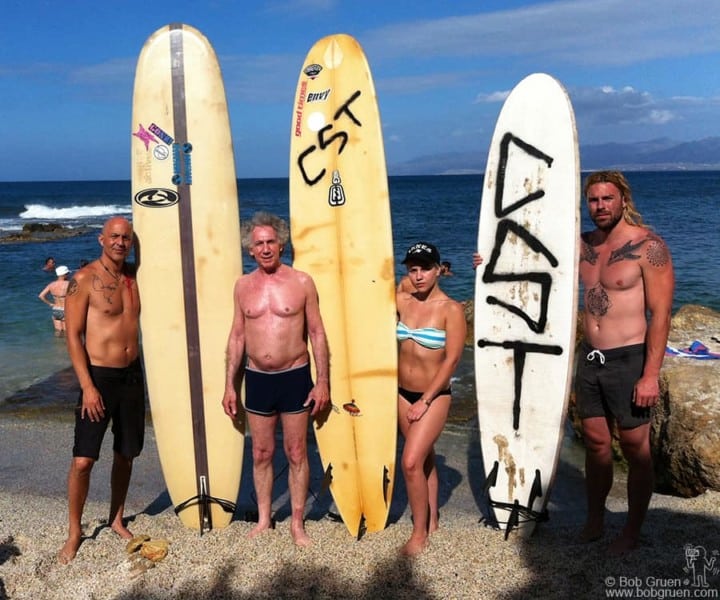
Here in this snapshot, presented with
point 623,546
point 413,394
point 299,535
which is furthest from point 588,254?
point 299,535

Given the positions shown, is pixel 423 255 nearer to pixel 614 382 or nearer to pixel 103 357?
pixel 614 382

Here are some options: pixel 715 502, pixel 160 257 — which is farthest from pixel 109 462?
pixel 715 502

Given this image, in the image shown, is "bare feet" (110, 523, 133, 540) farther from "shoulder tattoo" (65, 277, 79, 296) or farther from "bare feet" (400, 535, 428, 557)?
"bare feet" (400, 535, 428, 557)

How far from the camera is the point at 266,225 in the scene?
3.41 meters

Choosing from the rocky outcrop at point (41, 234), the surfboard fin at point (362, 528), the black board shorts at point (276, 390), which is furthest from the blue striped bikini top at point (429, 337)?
the rocky outcrop at point (41, 234)

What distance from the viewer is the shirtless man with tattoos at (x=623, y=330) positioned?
314 centimetres

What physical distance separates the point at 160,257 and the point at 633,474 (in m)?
2.89

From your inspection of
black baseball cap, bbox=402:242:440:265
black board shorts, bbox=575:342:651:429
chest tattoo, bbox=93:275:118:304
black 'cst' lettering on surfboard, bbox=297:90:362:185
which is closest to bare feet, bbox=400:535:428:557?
black board shorts, bbox=575:342:651:429

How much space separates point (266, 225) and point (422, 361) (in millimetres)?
1076

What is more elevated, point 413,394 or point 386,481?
point 413,394

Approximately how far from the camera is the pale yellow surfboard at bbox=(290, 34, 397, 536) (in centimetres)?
395

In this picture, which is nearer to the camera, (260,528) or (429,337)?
(429,337)

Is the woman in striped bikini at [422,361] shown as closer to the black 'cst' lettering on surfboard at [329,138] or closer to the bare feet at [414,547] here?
the bare feet at [414,547]

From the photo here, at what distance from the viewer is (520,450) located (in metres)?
3.88
